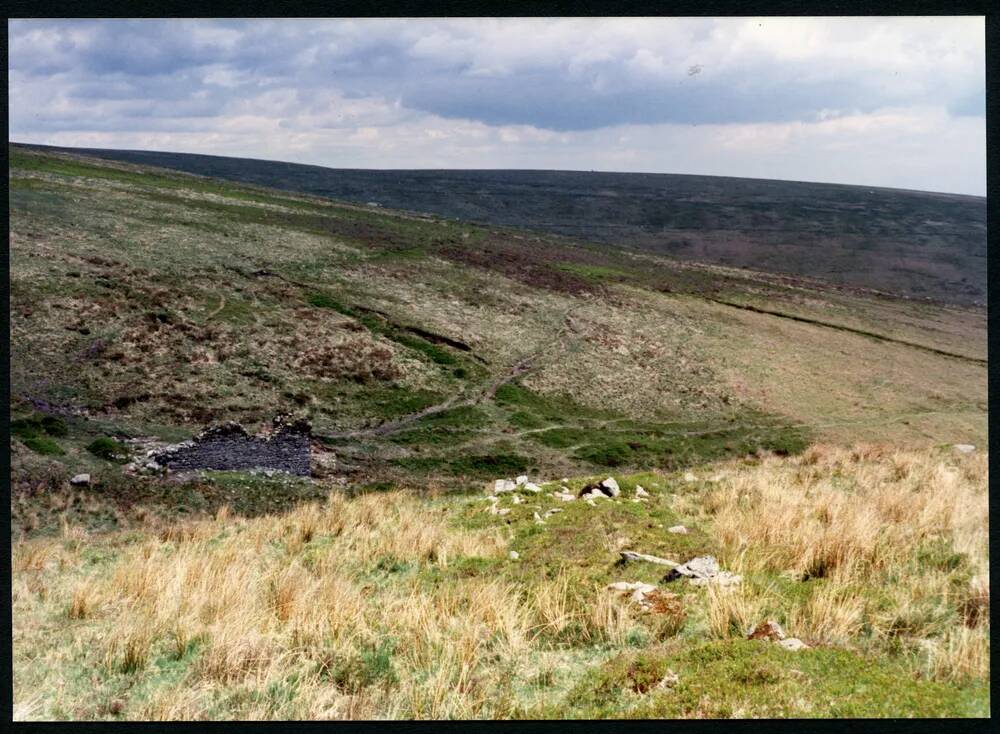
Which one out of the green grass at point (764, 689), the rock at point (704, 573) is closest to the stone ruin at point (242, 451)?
the rock at point (704, 573)

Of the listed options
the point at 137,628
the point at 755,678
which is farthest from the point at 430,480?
the point at 755,678

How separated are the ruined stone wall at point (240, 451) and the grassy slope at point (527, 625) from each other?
10.2 meters

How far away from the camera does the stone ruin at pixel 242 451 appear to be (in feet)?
63.6

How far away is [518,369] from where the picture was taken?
3262 centimetres

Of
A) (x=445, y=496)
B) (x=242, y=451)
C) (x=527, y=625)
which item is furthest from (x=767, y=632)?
(x=242, y=451)

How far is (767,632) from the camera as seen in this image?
557 centimetres

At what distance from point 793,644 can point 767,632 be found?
0.98 feet

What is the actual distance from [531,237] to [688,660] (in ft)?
247

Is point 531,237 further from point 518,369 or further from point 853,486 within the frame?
point 853,486

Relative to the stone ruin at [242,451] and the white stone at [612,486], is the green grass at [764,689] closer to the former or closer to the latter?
the white stone at [612,486]

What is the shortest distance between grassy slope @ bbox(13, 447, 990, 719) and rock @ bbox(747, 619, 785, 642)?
0.19 meters

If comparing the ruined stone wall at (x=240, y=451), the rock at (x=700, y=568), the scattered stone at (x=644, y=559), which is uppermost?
the rock at (x=700, y=568)

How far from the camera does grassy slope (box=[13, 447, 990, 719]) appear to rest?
4988 millimetres

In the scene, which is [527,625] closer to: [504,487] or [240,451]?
[504,487]
